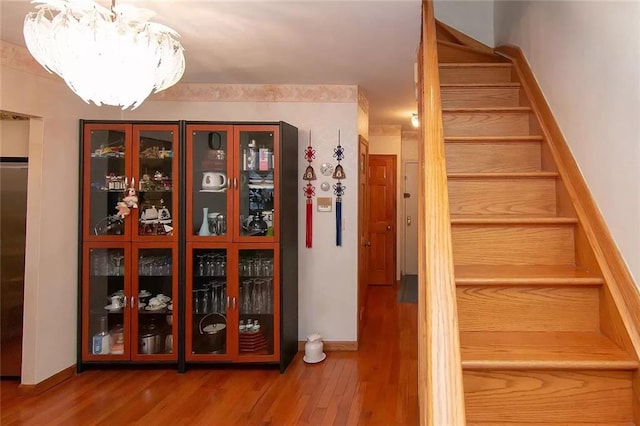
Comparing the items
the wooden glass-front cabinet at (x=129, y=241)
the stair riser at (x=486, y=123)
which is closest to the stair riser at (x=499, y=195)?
the stair riser at (x=486, y=123)

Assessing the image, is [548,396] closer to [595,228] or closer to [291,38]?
[595,228]

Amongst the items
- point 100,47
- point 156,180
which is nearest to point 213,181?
point 156,180

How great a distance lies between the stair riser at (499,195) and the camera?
1988 mm

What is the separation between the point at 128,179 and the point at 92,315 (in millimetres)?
1125

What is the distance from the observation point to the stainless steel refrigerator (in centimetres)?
294

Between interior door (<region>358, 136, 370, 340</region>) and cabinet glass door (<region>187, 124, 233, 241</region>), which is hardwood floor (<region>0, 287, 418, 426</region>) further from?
cabinet glass door (<region>187, 124, 233, 241</region>)

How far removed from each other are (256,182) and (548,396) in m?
2.60

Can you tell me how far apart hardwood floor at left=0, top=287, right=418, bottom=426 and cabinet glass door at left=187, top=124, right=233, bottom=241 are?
112 cm

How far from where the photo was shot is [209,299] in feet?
11.0

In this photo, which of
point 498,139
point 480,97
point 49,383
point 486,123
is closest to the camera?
point 498,139

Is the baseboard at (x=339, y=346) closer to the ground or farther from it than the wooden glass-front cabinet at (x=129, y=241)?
closer to the ground

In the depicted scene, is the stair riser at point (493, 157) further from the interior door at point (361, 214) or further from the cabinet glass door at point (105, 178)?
the cabinet glass door at point (105, 178)

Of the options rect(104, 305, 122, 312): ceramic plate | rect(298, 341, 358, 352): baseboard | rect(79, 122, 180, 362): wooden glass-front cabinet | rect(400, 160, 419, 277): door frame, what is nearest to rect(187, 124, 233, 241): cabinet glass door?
rect(79, 122, 180, 362): wooden glass-front cabinet

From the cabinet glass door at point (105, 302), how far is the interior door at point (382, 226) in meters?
3.80
